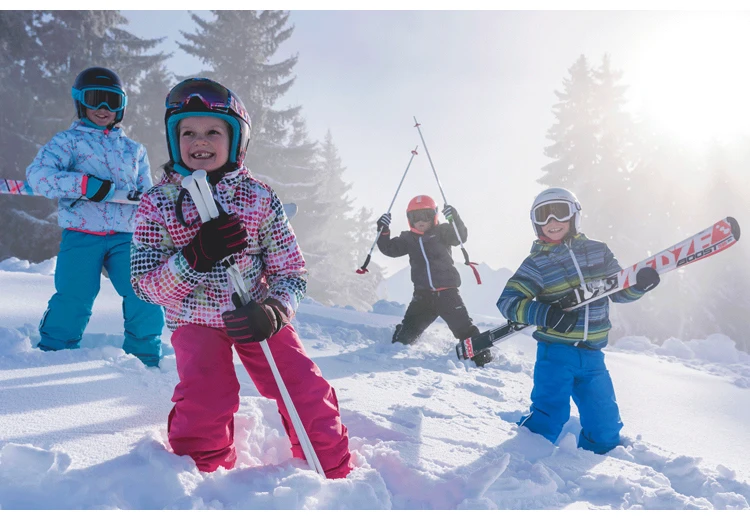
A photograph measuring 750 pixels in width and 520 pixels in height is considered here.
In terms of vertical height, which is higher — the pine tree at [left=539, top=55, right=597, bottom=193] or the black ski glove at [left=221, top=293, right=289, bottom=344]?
the pine tree at [left=539, top=55, right=597, bottom=193]

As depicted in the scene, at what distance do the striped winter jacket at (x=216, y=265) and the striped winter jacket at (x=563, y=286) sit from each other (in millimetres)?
1790

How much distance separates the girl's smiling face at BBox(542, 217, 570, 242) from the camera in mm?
3590

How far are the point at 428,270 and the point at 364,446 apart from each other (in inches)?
168

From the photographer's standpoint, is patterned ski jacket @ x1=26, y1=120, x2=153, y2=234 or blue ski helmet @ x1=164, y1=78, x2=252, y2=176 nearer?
blue ski helmet @ x1=164, y1=78, x2=252, y2=176

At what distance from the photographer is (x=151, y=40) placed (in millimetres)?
19875

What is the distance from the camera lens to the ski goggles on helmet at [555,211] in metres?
3.59

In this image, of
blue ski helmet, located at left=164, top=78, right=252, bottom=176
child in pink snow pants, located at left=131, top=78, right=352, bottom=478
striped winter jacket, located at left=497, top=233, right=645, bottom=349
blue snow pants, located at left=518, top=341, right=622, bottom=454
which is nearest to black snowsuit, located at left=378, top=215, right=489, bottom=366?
striped winter jacket, located at left=497, top=233, right=645, bottom=349

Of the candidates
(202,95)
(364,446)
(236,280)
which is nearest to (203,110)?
(202,95)

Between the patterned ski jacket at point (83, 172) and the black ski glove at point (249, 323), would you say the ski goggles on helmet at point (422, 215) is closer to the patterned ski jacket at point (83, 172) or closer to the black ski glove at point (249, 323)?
the patterned ski jacket at point (83, 172)

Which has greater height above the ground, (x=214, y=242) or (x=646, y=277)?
(x=646, y=277)

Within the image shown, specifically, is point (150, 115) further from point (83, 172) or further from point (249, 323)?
point (249, 323)

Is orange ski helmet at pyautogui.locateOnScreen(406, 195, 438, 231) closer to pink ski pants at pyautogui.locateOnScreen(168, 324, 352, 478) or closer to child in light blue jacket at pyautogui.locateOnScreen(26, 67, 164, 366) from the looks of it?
child in light blue jacket at pyautogui.locateOnScreen(26, 67, 164, 366)

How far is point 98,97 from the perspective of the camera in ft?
12.0

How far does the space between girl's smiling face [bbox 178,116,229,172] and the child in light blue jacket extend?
5.18ft
